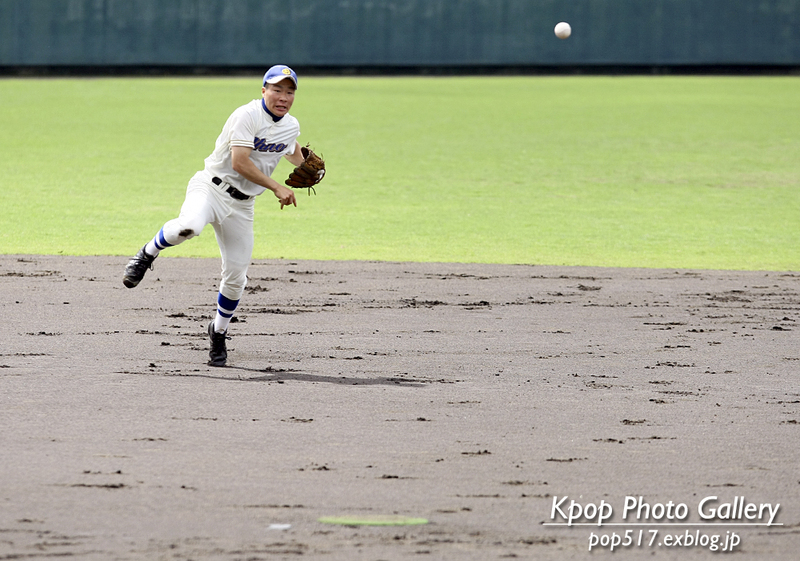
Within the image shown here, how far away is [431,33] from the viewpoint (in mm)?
35031

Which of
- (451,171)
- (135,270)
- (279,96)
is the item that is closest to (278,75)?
(279,96)

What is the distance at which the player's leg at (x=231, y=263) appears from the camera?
6.54 m

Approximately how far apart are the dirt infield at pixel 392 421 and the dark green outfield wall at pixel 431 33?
999 inches

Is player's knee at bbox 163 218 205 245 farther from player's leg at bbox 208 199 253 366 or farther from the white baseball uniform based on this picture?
player's leg at bbox 208 199 253 366

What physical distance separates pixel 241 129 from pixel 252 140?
0.33ft

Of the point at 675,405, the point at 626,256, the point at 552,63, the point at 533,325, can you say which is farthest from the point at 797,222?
the point at 552,63

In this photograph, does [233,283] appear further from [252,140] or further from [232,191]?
[252,140]

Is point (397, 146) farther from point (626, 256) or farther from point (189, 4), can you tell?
point (189, 4)

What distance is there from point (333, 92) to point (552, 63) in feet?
32.8

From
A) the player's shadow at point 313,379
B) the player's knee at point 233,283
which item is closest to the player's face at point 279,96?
the player's knee at point 233,283

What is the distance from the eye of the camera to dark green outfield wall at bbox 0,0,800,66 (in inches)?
1310

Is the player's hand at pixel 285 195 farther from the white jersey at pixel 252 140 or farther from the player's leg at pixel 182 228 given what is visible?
the player's leg at pixel 182 228

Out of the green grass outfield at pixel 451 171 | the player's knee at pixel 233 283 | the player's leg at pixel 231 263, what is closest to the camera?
the player's leg at pixel 231 263

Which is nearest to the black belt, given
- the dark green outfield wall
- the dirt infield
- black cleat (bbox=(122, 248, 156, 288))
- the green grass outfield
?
black cleat (bbox=(122, 248, 156, 288))
